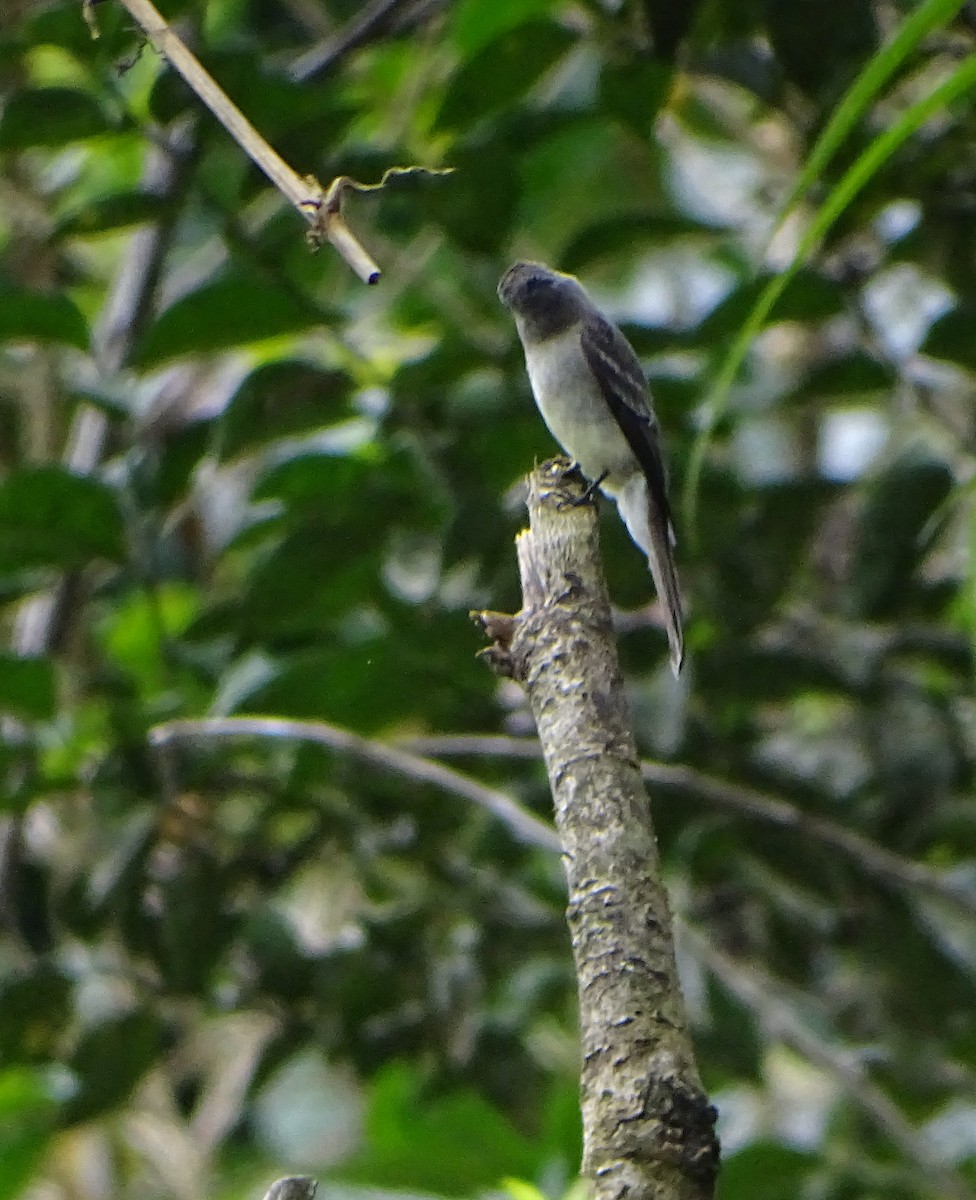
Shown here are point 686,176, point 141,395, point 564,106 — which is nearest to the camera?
point 564,106

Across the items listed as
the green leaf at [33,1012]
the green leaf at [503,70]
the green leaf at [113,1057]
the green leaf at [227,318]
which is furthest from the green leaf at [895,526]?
the green leaf at [33,1012]

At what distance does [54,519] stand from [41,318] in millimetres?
393

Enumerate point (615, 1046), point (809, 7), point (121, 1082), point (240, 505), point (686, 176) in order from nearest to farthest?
point (615, 1046) < point (809, 7) < point (121, 1082) < point (240, 505) < point (686, 176)

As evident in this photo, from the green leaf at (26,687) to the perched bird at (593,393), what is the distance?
1.13 metres

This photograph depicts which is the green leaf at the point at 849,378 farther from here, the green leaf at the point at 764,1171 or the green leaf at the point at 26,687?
the green leaf at the point at 26,687

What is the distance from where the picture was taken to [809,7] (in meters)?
3.21

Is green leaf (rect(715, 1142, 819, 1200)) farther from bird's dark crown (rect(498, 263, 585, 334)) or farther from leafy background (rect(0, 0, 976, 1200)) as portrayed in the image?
bird's dark crown (rect(498, 263, 585, 334))

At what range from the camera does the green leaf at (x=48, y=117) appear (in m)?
3.16

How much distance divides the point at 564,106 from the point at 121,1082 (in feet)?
7.49

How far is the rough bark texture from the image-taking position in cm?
135

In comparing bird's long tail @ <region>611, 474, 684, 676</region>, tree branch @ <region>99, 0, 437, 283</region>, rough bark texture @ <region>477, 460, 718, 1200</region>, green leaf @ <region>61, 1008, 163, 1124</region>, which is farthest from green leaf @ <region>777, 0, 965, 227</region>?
green leaf @ <region>61, 1008, 163, 1124</region>

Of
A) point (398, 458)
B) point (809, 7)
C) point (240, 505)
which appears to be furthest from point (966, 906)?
point (240, 505)

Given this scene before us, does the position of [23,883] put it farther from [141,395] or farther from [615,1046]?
[615,1046]

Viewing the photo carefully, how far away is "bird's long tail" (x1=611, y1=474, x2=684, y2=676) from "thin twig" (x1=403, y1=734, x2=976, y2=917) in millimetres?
305
